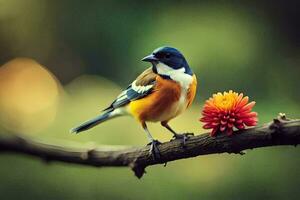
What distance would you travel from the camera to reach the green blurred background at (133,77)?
1684mm

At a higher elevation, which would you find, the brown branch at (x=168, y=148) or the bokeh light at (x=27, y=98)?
the brown branch at (x=168, y=148)

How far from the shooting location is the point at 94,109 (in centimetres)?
172

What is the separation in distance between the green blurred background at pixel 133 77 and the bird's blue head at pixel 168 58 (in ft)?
1.10

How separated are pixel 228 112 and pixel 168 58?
0.75ft

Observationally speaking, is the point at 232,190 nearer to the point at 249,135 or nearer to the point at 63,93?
the point at 63,93

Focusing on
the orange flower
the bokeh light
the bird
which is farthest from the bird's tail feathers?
the bokeh light

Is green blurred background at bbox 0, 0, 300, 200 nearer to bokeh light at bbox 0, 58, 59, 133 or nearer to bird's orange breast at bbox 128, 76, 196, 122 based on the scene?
bokeh light at bbox 0, 58, 59, 133

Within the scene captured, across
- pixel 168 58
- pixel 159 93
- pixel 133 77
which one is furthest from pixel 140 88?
pixel 133 77

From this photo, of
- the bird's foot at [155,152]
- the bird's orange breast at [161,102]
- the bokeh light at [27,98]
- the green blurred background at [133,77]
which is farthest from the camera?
the bokeh light at [27,98]

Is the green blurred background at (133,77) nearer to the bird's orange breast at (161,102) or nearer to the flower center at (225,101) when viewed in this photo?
the bird's orange breast at (161,102)

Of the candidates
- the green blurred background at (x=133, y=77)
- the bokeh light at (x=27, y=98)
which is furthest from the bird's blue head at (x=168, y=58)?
the bokeh light at (x=27, y=98)

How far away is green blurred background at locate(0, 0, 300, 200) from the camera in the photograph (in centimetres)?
168

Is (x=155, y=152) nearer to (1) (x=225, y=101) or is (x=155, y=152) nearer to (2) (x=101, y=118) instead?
(1) (x=225, y=101)

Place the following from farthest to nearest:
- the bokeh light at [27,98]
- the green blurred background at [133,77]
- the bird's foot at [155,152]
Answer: the bokeh light at [27,98] < the green blurred background at [133,77] < the bird's foot at [155,152]
